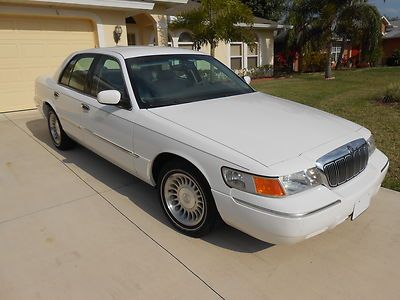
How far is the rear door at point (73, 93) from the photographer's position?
165 inches

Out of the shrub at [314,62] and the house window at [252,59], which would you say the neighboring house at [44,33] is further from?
the shrub at [314,62]

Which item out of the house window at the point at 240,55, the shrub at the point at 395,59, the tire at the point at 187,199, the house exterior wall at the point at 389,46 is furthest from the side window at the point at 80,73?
the house exterior wall at the point at 389,46

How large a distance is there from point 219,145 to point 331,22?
17597mm

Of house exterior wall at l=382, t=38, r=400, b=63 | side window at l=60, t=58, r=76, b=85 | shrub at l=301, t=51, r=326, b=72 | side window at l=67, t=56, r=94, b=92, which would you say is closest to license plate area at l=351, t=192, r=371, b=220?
side window at l=67, t=56, r=94, b=92

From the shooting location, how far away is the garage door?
837cm

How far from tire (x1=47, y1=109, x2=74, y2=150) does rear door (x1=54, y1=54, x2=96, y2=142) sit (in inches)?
11.1

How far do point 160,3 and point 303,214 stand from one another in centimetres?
1061

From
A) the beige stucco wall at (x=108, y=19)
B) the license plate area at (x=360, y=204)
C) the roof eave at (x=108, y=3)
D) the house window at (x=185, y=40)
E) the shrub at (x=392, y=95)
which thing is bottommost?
the shrub at (x=392, y=95)

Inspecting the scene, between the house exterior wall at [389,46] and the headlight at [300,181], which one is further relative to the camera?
the house exterior wall at [389,46]

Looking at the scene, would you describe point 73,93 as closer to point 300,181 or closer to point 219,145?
point 219,145

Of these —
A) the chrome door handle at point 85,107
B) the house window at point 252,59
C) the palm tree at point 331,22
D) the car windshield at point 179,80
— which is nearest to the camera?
the car windshield at point 179,80

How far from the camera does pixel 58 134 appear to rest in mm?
5207

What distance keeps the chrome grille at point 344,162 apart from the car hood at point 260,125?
0.13m

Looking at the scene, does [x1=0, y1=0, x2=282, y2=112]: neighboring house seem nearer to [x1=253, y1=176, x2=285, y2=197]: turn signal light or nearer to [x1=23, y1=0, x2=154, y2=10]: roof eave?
[x1=23, y1=0, x2=154, y2=10]: roof eave
